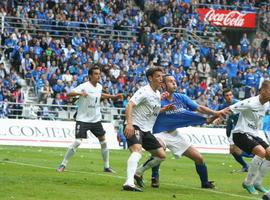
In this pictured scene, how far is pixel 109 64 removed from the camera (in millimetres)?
43844

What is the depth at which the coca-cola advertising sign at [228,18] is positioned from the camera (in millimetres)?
54531

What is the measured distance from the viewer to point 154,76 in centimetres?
1603

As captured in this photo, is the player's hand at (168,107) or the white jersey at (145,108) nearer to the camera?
the white jersey at (145,108)

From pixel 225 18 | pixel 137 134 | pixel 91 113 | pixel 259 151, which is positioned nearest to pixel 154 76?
pixel 137 134

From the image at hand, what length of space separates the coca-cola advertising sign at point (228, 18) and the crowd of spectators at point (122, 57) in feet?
4.96

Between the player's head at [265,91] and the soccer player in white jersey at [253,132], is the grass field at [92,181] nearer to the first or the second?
the soccer player in white jersey at [253,132]

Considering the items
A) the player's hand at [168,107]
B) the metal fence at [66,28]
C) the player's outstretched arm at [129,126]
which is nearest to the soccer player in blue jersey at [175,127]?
the player's hand at [168,107]

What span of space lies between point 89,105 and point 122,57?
2434 cm

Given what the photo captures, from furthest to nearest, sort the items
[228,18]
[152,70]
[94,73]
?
1. [228,18]
2. [94,73]
3. [152,70]

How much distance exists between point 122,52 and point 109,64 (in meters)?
2.11

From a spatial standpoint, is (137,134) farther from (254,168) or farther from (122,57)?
(122,57)

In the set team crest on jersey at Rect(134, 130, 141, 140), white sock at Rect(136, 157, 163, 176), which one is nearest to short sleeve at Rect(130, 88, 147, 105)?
team crest on jersey at Rect(134, 130, 141, 140)

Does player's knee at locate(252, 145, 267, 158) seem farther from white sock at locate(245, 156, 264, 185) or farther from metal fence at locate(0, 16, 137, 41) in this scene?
metal fence at locate(0, 16, 137, 41)

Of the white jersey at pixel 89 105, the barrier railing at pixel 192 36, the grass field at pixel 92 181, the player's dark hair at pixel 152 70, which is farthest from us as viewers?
the barrier railing at pixel 192 36
